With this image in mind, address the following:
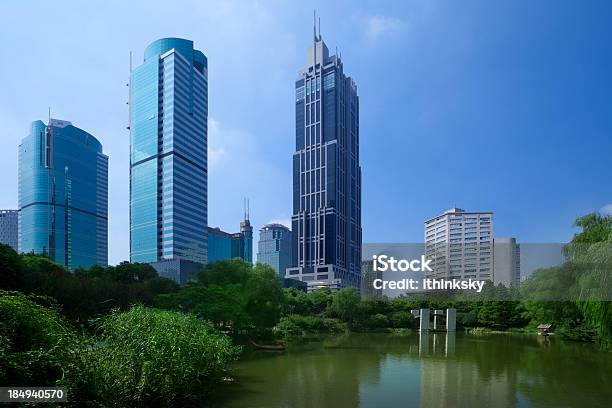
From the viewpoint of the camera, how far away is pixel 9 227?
74.7m

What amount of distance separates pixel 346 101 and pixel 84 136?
162 feet

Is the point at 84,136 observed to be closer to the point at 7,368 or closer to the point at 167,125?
the point at 167,125

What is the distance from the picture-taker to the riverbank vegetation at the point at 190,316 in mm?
6449

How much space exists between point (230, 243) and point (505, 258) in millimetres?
79360

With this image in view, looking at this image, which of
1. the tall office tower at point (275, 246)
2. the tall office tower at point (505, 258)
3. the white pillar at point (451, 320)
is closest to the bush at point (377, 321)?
the white pillar at point (451, 320)

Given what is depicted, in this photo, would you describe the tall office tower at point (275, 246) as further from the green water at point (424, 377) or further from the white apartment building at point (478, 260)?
the green water at point (424, 377)

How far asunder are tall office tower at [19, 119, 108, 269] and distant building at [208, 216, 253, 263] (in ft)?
70.8

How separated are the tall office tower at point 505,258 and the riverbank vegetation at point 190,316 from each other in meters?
2.05

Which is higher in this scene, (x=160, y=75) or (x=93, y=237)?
(x=160, y=75)

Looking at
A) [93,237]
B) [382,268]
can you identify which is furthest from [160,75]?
[382,268]

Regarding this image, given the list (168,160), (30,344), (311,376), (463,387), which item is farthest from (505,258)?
(168,160)

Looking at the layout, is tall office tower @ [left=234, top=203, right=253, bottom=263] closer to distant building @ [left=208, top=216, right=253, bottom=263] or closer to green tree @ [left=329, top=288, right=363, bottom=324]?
distant building @ [left=208, top=216, right=253, bottom=263]

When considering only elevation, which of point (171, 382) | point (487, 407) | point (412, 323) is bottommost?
point (412, 323)

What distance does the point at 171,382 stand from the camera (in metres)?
7.87
